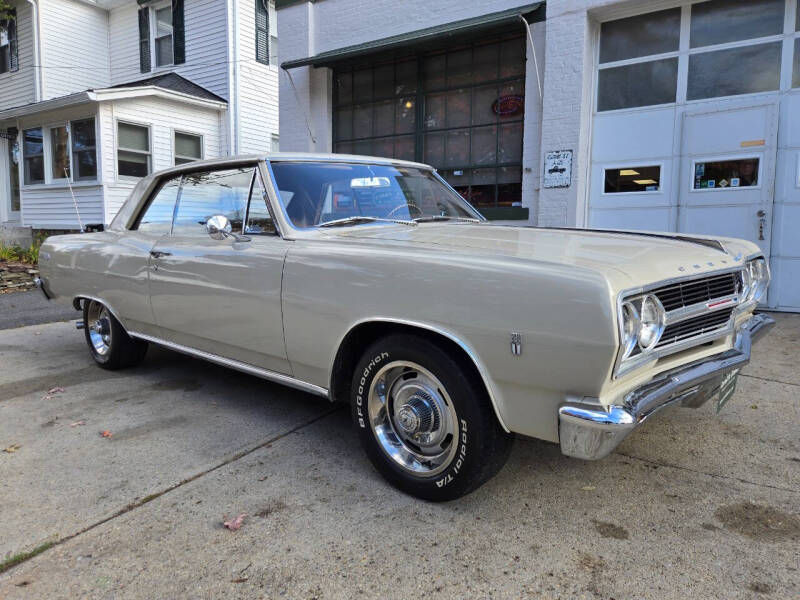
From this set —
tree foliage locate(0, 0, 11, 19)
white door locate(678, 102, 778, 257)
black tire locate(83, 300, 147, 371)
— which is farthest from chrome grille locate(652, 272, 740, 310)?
tree foliage locate(0, 0, 11, 19)

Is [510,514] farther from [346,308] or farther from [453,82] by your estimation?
[453,82]

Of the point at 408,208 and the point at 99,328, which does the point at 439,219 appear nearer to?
the point at 408,208

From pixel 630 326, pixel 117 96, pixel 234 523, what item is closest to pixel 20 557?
pixel 234 523

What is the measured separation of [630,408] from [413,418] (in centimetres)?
92

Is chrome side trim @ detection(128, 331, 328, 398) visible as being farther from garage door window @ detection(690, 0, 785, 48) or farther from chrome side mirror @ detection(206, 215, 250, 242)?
garage door window @ detection(690, 0, 785, 48)

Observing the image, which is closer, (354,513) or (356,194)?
(354,513)

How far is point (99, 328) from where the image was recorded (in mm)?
4945

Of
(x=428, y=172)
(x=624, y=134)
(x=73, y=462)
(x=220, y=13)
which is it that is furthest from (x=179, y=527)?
(x=220, y=13)

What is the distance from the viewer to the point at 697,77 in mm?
7148

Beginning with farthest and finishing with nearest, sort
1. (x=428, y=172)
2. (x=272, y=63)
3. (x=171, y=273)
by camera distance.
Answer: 1. (x=272, y=63)
2. (x=428, y=172)
3. (x=171, y=273)

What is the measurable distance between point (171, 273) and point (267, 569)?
226cm

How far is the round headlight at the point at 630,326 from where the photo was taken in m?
2.11

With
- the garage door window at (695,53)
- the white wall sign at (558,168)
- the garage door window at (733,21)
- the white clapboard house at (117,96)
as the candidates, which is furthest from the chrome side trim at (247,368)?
the white clapboard house at (117,96)

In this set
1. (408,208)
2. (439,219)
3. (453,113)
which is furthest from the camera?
(453,113)
